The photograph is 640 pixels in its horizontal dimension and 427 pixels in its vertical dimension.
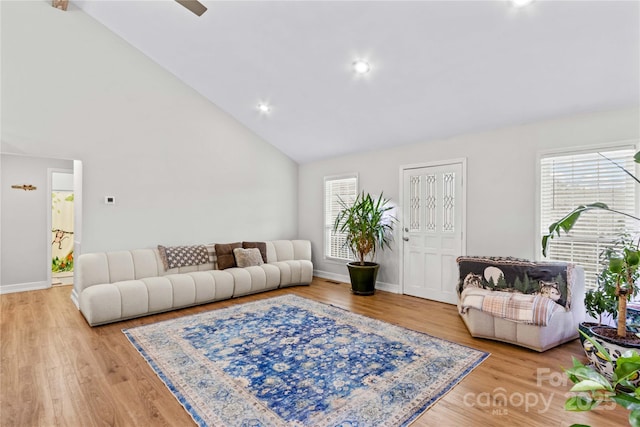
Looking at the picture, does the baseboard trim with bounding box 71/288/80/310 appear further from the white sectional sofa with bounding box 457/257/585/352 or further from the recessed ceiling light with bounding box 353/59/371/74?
the white sectional sofa with bounding box 457/257/585/352

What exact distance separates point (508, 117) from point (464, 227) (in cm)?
149

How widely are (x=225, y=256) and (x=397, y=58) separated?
3.79 meters

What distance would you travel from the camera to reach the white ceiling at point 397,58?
2.88 metres

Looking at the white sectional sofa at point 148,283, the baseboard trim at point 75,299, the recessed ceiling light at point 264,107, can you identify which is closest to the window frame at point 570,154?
the white sectional sofa at point 148,283

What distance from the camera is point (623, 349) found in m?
2.41

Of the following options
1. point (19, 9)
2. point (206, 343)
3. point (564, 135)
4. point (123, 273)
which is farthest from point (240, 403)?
point (19, 9)

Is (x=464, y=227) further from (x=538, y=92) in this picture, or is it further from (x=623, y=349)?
(x=623, y=349)

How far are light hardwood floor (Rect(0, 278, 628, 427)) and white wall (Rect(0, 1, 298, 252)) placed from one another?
5.35 ft

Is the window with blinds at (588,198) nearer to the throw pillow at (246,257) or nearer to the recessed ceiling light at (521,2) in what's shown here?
the recessed ceiling light at (521,2)

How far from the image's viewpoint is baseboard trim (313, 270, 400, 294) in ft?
17.7

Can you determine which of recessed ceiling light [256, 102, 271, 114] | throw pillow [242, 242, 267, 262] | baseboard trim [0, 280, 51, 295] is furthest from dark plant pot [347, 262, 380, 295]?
baseboard trim [0, 280, 51, 295]

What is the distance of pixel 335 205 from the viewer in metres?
6.39

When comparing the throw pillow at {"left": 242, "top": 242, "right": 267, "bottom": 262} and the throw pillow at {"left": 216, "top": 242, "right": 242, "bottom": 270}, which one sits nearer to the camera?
the throw pillow at {"left": 216, "top": 242, "right": 242, "bottom": 270}

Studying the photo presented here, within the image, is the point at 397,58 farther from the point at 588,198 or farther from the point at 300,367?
the point at 300,367
